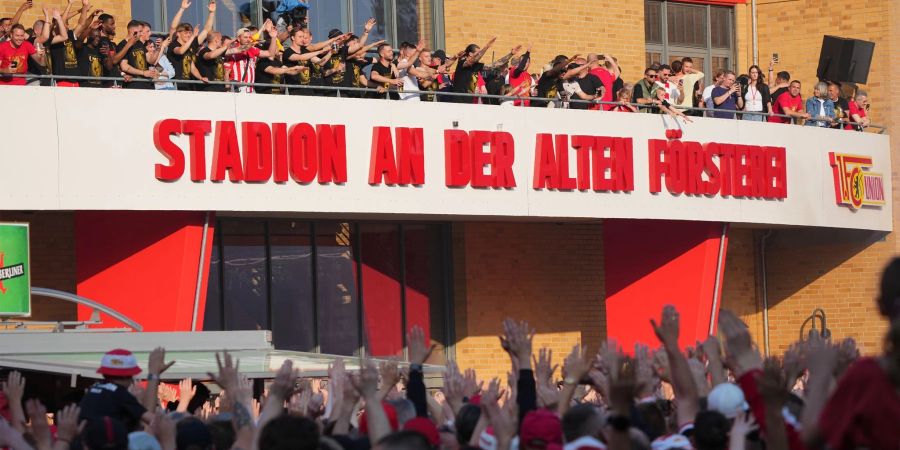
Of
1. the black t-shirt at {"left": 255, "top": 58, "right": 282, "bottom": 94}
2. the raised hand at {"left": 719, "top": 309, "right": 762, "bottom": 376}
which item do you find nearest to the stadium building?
the black t-shirt at {"left": 255, "top": 58, "right": 282, "bottom": 94}

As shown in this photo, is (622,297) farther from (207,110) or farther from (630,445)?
(630,445)

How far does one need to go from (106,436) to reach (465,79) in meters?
15.8

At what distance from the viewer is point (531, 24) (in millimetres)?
26656

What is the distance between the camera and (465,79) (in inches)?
878

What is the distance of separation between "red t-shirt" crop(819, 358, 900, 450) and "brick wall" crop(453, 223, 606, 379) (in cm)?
2127

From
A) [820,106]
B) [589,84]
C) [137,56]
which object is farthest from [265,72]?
[820,106]

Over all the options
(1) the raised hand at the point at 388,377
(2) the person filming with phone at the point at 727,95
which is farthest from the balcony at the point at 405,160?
(1) the raised hand at the point at 388,377

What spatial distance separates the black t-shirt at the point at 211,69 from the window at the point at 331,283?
3978 mm

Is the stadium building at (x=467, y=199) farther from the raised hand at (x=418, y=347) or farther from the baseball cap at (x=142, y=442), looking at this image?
the baseball cap at (x=142, y=442)

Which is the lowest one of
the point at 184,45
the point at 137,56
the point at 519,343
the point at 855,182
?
the point at 519,343

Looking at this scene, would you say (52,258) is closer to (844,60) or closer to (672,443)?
(844,60)

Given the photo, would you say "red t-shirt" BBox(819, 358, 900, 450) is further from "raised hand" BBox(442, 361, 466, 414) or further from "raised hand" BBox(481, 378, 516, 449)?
"raised hand" BBox(442, 361, 466, 414)

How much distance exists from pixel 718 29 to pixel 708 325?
751cm

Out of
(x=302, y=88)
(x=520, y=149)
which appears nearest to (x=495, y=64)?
(x=520, y=149)
